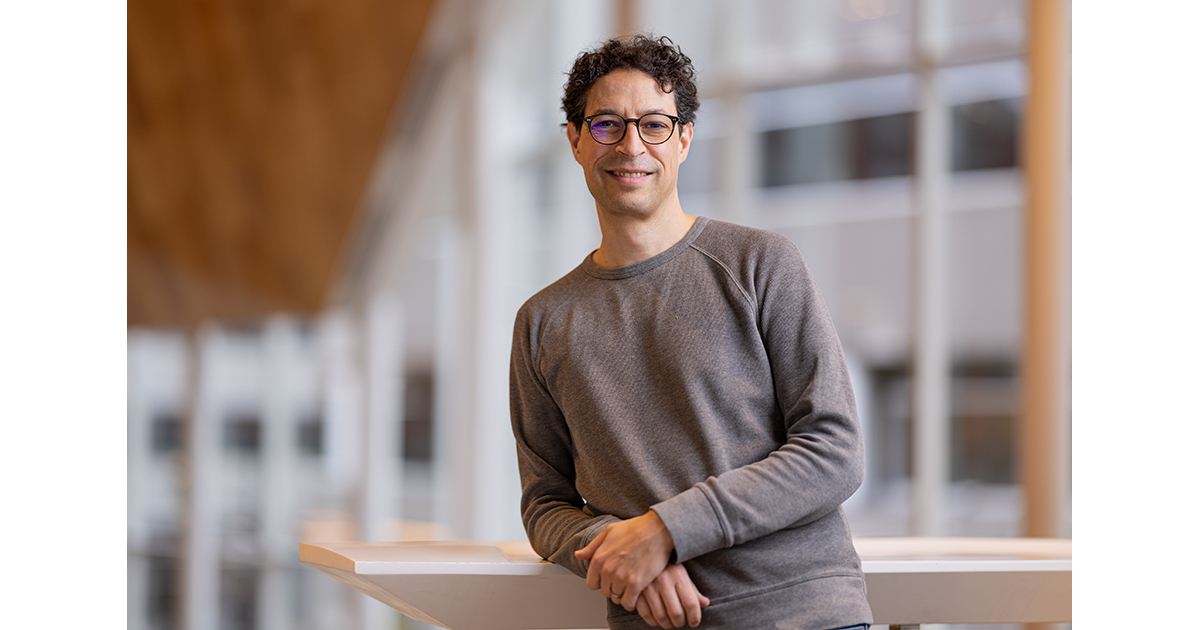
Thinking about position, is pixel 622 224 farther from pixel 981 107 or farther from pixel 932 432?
pixel 981 107

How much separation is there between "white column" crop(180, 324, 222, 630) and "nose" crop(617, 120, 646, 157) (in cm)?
973

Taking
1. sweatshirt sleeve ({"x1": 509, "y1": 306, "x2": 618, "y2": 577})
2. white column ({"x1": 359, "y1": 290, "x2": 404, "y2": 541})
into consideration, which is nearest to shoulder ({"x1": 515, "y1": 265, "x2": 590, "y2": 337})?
sweatshirt sleeve ({"x1": 509, "y1": 306, "x2": 618, "y2": 577})

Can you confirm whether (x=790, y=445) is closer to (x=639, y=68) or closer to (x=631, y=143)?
(x=631, y=143)

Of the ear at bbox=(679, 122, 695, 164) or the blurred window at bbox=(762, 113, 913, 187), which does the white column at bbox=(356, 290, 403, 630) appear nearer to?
the blurred window at bbox=(762, 113, 913, 187)

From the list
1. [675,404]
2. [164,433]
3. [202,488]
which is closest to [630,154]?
[675,404]

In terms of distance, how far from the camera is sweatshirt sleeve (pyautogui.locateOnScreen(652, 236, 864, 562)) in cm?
151

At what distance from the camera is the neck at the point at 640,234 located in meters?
1.71

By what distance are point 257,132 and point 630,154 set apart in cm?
637

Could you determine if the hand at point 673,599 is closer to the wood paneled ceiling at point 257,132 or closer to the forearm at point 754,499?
the forearm at point 754,499

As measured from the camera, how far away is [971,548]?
2.07m

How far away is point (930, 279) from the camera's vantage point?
449cm

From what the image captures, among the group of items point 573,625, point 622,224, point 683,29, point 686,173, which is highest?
point 683,29
